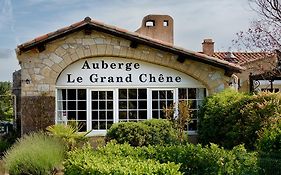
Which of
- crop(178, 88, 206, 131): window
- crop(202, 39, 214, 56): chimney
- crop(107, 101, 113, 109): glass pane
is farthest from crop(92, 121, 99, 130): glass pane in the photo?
crop(202, 39, 214, 56): chimney

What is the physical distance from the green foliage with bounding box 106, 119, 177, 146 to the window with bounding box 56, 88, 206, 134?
2229 millimetres

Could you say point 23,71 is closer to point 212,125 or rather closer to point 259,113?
point 212,125

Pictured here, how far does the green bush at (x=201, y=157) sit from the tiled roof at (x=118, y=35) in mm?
8382

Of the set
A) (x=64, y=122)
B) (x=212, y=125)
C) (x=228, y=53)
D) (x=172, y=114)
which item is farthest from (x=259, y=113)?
(x=228, y=53)

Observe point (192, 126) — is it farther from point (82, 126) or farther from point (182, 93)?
point (82, 126)

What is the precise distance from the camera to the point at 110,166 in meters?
7.48

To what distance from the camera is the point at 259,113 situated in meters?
14.0

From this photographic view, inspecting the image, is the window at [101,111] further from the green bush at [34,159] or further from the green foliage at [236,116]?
the green bush at [34,159]

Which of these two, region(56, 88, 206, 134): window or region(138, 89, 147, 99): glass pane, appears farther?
region(138, 89, 147, 99): glass pane

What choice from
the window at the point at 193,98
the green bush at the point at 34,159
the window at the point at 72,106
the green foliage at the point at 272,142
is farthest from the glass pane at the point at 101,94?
the green foliage at the point at 272,142

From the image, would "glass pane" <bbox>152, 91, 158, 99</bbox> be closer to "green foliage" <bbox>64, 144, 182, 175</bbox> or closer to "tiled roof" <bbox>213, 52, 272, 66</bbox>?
"tiled roof" <bbox>213, 52, 272, 66</bbox>

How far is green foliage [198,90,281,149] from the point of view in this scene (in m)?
13.9

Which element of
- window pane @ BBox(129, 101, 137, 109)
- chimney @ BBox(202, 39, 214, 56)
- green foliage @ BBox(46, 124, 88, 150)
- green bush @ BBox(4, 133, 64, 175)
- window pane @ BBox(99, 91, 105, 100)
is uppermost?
chimney @ BBox(202, 39, 214, 56)

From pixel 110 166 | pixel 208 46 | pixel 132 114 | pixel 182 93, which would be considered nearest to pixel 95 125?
pixel 132 114
